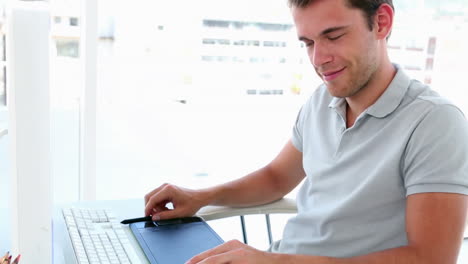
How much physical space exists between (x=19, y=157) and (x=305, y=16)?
0.69 m

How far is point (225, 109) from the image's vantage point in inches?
123

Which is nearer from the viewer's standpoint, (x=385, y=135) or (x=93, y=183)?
(x=385, y=135)

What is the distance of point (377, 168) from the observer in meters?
0.94

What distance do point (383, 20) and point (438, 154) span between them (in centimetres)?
31

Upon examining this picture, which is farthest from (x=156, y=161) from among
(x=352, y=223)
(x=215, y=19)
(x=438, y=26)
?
(x=352, y=223)

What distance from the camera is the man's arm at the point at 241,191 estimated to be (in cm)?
112

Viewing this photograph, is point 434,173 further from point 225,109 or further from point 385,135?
point 225,109

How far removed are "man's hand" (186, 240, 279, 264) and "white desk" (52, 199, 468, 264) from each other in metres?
0.25

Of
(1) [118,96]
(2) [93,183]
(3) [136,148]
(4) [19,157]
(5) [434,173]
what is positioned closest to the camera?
(4) [19,157]

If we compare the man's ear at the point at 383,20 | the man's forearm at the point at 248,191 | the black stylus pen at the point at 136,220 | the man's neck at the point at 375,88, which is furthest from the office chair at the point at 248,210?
the man's ear at the point at 383,20

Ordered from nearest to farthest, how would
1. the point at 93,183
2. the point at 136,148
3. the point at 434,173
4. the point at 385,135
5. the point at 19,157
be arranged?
the point at 19,157, the point at 434,173, the point at 385,135, the point at 93,183, the point at 136,148

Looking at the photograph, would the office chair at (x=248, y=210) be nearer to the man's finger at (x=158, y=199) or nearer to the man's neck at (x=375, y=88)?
the man's finger at (x=158, y=199)

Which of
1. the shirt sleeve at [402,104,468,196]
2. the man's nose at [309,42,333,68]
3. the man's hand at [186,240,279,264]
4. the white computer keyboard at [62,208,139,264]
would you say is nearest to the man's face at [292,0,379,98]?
the man's nose at [309,42,333,68]

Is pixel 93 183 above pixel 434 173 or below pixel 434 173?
below
